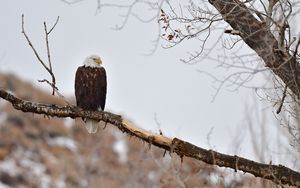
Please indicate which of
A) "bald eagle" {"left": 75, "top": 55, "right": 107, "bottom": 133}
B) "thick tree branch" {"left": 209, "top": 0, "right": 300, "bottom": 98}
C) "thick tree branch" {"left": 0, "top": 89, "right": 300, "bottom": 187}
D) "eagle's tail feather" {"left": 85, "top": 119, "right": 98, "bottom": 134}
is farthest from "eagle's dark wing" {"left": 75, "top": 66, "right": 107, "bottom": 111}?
"thick tree branch" {"left": 209, "top": 0, "right": 300, "bottom": 98}

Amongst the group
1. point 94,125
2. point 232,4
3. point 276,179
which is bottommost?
point 276,179

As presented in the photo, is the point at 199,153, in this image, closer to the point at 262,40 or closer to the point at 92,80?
the point at 262,40

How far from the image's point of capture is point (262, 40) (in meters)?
5.72

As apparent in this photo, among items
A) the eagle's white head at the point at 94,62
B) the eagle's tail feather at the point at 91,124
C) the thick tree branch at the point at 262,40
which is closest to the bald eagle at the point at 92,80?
the eagle's white head at the point at 94,62

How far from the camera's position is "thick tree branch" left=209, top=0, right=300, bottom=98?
17.9ft

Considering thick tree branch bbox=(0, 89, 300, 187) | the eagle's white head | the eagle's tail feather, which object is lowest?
thick tree branch bbox=(0, 89, 300, 187)

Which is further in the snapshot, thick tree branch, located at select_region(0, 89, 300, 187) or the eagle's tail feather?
the eagle's tail feather

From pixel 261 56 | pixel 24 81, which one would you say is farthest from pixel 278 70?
pixel 24 81

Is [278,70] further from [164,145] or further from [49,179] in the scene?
[49,179]

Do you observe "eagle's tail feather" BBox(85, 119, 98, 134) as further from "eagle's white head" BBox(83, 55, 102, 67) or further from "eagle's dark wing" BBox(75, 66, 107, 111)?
"eagle's white head" BBox(83, 55, 102, 67)

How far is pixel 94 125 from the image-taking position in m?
6.95

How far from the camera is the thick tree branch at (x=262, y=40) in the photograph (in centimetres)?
545

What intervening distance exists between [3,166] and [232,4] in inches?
787

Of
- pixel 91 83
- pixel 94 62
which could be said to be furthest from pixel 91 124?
pixel 94 62
